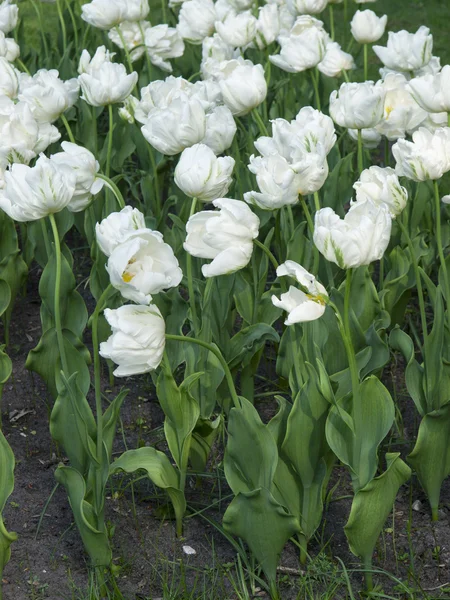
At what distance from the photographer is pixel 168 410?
2.23 meters

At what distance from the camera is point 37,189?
210cm

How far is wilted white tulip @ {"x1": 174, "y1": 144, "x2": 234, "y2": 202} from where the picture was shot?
2221 millimetres

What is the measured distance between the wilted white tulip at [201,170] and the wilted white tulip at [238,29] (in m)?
1.37

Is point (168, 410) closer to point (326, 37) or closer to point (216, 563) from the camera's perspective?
point (216, 563)

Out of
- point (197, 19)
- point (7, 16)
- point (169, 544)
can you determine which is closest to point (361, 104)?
point (169, 544)

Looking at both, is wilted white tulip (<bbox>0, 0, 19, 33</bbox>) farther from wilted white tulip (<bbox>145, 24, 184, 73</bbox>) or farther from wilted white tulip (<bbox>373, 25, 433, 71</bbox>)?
wilted white tulip (<bbox>373, 25, 433, 71</bbox>)

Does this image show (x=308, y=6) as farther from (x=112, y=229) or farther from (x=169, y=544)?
(x=169, y=544)

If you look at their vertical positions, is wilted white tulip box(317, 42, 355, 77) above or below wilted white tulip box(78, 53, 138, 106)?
below

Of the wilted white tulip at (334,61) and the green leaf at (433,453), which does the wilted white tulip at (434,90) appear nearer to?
the green leaf at (433,453)

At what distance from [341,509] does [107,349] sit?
36.4 inches

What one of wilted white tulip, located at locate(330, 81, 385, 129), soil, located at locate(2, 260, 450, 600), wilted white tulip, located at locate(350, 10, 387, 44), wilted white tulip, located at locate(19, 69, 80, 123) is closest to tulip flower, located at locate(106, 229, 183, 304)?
soil, located at locate(2, 260, 450, 600)

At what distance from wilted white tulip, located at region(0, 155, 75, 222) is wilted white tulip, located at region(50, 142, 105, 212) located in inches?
7.0

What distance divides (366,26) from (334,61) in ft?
0.65

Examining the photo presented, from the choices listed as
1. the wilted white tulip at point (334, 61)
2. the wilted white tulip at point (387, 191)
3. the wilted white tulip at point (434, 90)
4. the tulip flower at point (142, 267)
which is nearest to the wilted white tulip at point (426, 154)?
the wilted white tulip at point (387, 191)
